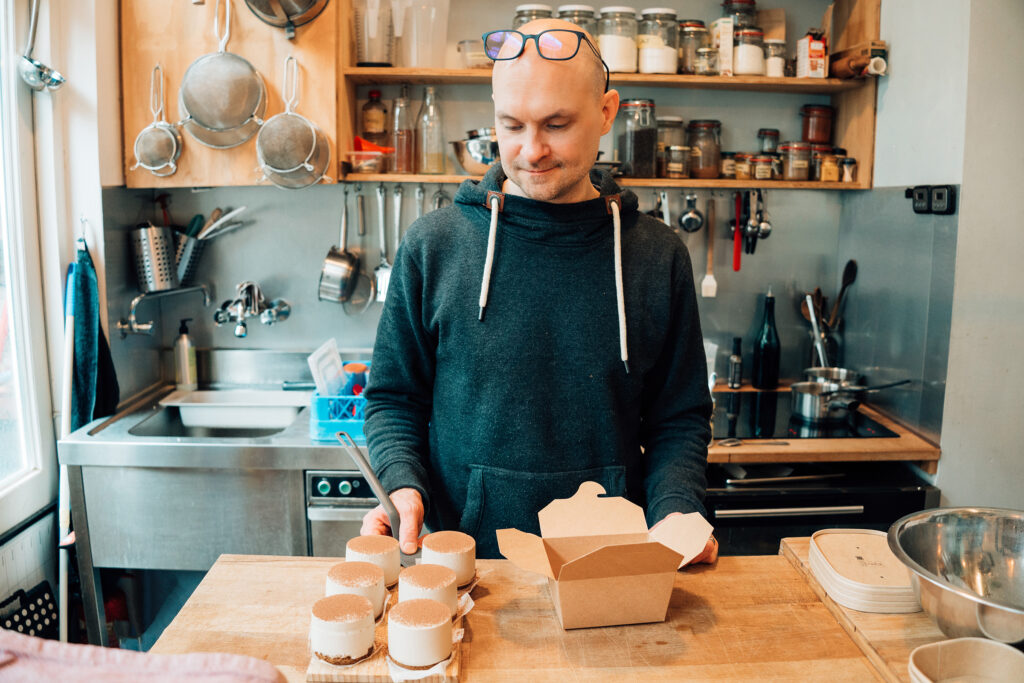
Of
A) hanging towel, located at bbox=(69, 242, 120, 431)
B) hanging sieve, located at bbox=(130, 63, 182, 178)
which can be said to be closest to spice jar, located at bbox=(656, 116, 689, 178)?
hanging sieve, located at bbox=(130, 63, 182, 178)

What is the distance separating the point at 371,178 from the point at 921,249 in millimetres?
1536

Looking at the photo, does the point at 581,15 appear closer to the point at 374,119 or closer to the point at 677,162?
the point at 677,162

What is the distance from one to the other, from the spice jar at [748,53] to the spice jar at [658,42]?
19 centimetres

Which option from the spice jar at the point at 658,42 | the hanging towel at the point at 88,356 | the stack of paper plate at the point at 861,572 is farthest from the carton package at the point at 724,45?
the hanging towel at the point at 88,356

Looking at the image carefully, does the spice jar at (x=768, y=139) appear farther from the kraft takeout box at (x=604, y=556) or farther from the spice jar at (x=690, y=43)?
the kraft takeout box at (x=604, y=556)

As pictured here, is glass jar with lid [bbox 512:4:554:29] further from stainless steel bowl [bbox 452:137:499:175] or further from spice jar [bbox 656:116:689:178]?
spice jar [bbox 656:116:689:178]

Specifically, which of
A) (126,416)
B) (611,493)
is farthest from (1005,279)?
(126,416)

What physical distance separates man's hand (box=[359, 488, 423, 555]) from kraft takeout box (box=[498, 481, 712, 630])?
17cm

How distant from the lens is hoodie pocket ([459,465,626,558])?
1.41 m

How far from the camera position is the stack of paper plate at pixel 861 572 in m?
1.12

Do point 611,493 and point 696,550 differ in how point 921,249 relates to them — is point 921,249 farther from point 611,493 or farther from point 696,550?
point 696,550

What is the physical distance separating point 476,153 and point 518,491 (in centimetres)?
131

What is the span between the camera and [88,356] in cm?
228

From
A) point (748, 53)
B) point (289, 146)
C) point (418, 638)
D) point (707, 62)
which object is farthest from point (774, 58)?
point (418, 638)
